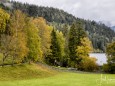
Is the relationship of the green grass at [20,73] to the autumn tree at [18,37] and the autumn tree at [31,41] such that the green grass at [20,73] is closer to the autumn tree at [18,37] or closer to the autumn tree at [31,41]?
the autumn tree at [18,37]

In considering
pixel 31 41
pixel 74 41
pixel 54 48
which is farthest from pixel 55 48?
pixel 31 41

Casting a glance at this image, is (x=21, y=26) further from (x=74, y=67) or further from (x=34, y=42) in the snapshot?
(x=74, y=67)

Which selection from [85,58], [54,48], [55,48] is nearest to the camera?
[85,58]

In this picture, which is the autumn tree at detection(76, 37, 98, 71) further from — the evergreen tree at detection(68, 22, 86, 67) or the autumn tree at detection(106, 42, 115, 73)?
the autumn tree at detection(106, 42, 115, 73)

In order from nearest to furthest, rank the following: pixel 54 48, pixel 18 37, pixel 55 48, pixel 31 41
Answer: pixel 18 37
pixel 31 41
pixel 54 48
pixel 55 48

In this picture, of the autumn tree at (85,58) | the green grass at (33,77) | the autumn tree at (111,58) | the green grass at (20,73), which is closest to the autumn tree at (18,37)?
the green grass at (20,73)

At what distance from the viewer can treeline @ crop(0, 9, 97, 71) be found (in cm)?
7494

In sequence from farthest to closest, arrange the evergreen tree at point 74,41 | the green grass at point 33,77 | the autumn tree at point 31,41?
the evergreen tree at point 74,41 < the autumn tree at point 31,41 < the green grass at point 33,77

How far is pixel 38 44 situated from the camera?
286 ft

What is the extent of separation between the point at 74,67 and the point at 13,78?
44.3m

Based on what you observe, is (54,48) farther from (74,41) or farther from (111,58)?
(111,58)

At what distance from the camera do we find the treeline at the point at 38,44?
74.9 meters

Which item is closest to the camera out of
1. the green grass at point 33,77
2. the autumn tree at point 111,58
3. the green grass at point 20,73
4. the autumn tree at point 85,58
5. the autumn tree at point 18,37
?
the green grass at point 33,77

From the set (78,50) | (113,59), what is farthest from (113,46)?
(78,50)
